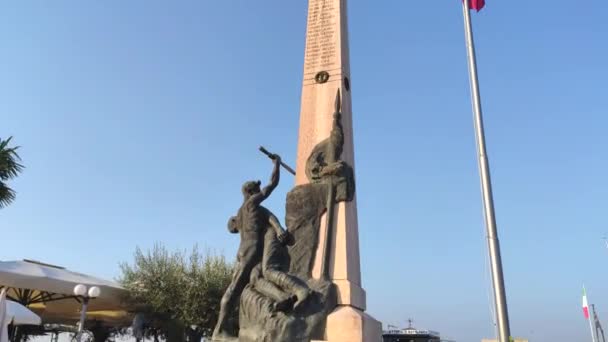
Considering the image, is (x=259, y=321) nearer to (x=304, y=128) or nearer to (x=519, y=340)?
(x=304, y=128)

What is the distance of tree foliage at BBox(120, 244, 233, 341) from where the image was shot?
20734 millimetres

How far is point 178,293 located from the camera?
69.1 ft

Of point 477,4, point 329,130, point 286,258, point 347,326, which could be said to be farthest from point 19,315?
point 477,4

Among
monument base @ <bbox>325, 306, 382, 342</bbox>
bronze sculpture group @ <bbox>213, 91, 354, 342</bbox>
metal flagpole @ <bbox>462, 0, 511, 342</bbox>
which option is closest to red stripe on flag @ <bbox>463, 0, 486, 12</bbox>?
metal flagpole @ <bbox>462, 0, 511, 342</bbox>

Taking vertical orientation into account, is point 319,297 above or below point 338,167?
below

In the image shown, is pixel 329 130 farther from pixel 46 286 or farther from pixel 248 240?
pixel 46 286

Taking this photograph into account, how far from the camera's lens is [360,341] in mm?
6496

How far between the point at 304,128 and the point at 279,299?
3.30 m

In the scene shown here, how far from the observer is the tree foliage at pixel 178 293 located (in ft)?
68.0

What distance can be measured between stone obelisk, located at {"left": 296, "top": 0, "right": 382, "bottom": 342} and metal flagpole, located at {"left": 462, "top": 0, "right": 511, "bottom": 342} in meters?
1.74

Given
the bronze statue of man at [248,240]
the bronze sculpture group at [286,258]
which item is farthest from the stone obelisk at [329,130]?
the bronze statue of man at [248,240]

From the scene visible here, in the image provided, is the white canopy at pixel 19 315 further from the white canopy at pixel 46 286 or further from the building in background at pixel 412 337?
the building in background at pixel 412 337

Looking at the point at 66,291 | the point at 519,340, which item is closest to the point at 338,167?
the point at 519,340

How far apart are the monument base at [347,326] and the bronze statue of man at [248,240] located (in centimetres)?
128
